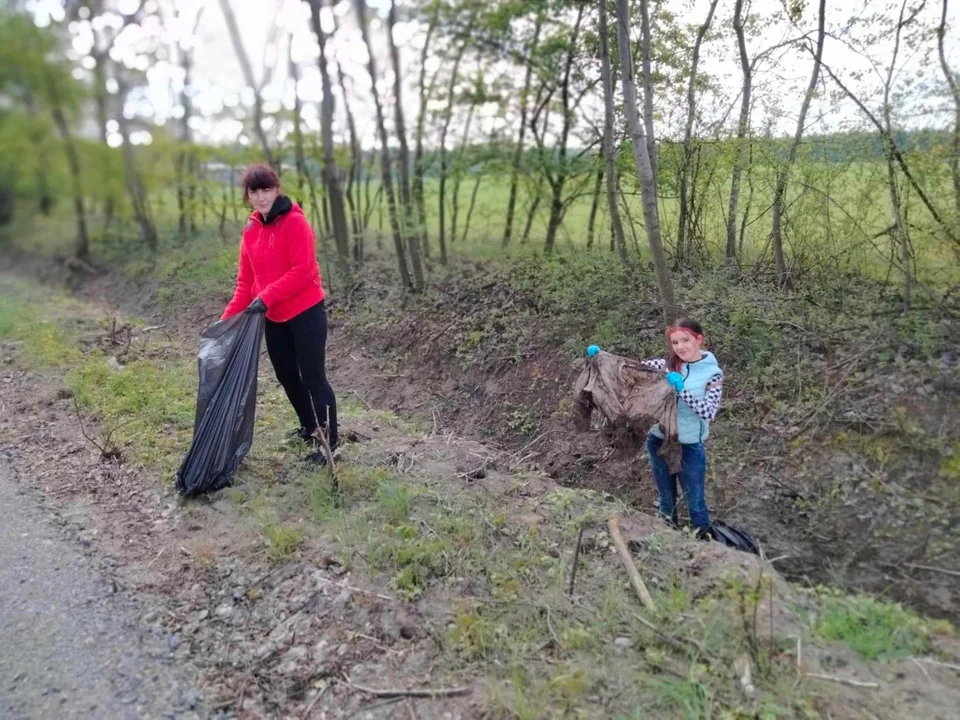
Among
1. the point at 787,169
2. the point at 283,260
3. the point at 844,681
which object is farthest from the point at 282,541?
the point at 787,169

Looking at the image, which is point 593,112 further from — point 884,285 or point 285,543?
point 285,543

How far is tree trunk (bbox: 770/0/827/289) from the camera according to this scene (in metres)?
4.89

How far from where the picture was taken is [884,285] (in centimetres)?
457

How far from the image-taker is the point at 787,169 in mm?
4984

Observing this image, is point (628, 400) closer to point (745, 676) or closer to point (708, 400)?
point (708, 400)

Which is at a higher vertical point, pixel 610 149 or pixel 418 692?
pixel 610 149

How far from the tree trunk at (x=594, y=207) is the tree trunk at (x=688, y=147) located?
1.32 m

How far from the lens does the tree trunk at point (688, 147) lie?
219 inches

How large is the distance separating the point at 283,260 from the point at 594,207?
455 centimetres

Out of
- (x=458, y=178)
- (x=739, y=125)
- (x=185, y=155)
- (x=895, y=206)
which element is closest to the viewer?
(x=895, y=206)

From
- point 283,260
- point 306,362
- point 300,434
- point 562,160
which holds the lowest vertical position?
point 300,434

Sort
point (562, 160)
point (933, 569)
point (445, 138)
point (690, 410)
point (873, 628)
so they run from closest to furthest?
point (873, 628)
point (933, 569)
point (690, 410)
point (562, 160)
point (445, 138)

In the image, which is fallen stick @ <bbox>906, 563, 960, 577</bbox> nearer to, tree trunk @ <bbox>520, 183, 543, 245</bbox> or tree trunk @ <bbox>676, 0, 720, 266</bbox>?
tree trunk @ <bbox>676, 0, 720, 266</bbox>

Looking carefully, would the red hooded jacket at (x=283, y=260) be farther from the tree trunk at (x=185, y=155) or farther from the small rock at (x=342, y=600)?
the tree trunk at (x=185, y=155)
